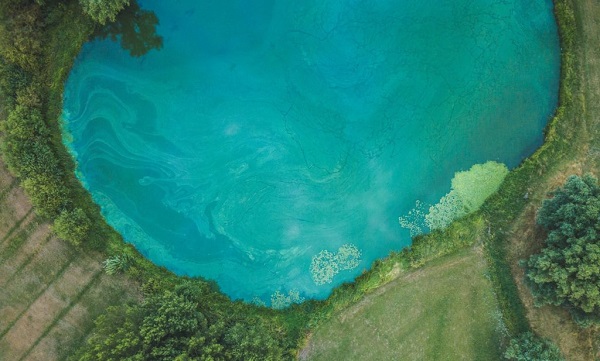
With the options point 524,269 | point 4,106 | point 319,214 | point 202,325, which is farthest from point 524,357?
point 4,106

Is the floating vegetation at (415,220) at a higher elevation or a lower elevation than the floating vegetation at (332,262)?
higher

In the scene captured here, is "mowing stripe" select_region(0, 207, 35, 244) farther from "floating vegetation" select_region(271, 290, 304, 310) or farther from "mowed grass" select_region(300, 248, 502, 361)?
"mowed grass" select_region(300, 248, 502, 361)

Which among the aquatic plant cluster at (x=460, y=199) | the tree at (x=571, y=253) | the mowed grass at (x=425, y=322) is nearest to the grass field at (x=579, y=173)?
the tree at (x=571, y=253)

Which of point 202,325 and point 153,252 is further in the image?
point 153,252

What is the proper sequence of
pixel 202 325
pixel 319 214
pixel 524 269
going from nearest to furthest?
pixel 202 325 → pixel 524 269 → pixel 319 214

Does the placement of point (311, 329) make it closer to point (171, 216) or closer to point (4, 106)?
point (171, 216)

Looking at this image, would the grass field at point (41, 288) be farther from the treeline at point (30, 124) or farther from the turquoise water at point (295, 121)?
the turquoise water at point (295, 121)
